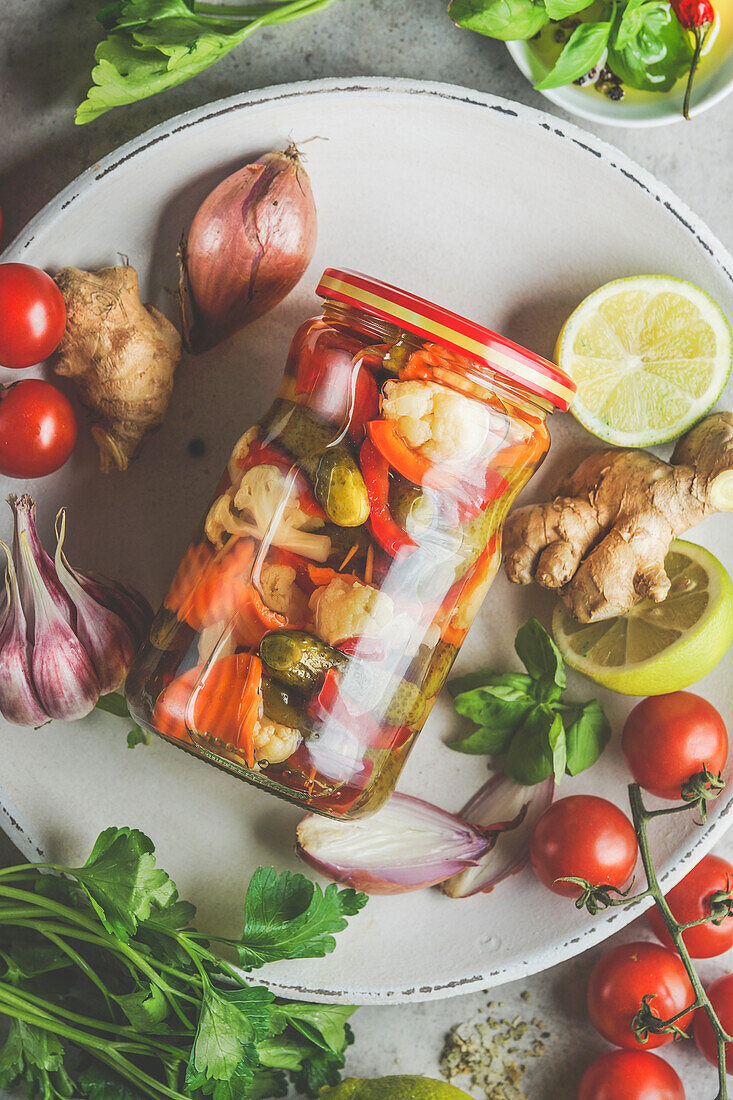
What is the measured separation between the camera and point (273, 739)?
976 mm

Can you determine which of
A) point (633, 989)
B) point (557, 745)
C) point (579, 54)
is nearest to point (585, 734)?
point (557, 745)

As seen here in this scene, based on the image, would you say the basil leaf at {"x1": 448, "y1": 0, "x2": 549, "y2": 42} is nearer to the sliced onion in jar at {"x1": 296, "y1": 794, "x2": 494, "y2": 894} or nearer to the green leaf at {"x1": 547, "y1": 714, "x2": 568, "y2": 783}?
the green leaf at {"x1": 547, "y1": 714, "x2": 568, "y2": 783}

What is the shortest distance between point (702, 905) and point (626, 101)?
Answer: 4.22 feet

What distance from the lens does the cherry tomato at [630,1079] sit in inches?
51.8

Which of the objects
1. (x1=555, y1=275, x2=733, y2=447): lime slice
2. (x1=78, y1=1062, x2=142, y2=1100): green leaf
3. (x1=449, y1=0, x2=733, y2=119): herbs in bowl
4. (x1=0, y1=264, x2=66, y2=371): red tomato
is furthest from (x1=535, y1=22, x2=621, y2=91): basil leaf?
(x1=78, y1=1062, x2=142, y2=1100): green leaf

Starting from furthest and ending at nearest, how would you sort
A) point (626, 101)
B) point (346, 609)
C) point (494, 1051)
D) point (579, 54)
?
point (494, 1051), point (626, 101), point (579, 54), point (346, 609)

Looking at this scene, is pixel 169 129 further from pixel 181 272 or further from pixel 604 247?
pixel 604 247

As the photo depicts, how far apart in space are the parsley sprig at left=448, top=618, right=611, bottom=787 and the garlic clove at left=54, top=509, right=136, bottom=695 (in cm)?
50

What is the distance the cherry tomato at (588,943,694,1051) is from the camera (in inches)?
52.1

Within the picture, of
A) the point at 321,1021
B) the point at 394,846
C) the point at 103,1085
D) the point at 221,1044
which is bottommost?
the point at 103,1085

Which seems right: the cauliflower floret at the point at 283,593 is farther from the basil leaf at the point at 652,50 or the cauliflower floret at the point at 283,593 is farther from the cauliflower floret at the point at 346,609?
the basil leaf at the point at 652,50

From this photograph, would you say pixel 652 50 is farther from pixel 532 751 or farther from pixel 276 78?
pixel 532 751

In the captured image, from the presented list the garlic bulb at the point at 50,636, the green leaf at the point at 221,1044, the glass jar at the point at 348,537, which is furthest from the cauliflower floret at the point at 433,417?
the green leaf at the point at 221,1044

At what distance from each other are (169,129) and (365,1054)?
59.7 inches
